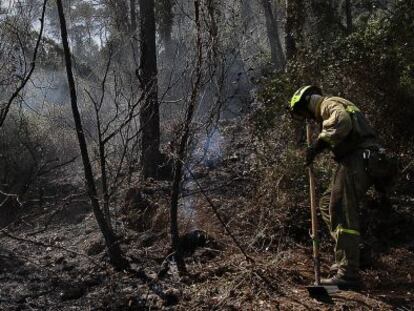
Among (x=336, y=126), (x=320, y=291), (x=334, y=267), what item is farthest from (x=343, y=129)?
(x=320, y=291)

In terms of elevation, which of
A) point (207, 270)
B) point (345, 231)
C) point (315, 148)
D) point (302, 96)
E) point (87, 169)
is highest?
point (302, 96)

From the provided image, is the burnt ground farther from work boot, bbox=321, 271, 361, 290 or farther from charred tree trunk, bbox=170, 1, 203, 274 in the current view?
charred tree trunk, bbox=170, 1, 203, 274

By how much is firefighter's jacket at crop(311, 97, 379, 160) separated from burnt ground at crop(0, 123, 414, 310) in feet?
4.54

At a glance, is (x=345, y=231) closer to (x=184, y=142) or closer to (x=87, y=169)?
(x=184, y=142)

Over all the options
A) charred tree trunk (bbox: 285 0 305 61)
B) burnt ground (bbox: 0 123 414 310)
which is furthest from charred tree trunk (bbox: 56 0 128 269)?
charred tree trunk (bbox: 285 0 305 61)

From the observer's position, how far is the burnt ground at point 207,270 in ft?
16.0

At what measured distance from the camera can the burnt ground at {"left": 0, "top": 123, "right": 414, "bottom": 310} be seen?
192 inches

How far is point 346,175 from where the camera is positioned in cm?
483

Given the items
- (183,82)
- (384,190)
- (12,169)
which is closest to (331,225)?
(384,190)

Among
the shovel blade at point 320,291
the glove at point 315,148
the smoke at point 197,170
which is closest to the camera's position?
the shovel blade at point 320,291

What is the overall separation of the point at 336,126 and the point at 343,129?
0.23 feet

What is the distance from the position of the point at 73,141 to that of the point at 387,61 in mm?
11137

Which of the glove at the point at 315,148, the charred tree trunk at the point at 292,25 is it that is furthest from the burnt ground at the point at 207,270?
the charred tree trunk at the point at 292,25

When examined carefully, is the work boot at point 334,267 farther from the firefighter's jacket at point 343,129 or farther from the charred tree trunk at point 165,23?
the charred tree trunk at point 165,23
